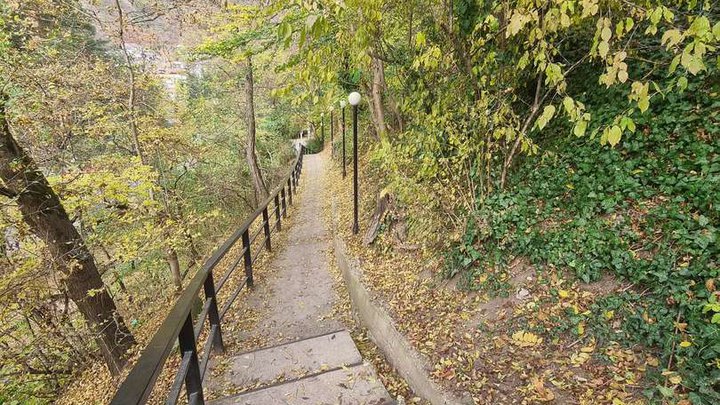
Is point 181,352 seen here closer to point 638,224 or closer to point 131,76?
point 638,224

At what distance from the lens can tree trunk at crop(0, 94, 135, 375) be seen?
4793mm

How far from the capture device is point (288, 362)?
345 cm

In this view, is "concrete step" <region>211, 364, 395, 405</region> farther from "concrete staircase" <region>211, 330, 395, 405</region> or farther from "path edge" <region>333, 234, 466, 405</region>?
"path edge" <region>333, 234, 466, 405</region>

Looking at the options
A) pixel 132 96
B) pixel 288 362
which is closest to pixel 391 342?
→ pixel 288 362

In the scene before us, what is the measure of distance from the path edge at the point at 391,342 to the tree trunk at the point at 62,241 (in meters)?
3.82

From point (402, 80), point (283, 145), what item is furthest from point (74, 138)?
point (283, 145)

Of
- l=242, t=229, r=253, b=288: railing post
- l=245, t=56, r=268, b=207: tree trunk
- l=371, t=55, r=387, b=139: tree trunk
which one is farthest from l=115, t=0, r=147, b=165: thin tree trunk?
l=371, t=55, r=387, b=139: tree trunk

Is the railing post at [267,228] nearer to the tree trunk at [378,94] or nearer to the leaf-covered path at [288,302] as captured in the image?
the leaf-covered path at [288,302]

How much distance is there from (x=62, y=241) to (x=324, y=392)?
479 centimetres

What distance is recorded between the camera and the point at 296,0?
7.18ft

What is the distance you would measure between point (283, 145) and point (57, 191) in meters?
16.5

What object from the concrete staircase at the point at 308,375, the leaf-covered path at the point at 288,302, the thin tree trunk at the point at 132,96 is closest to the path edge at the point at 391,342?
the concrete staircase at the point at 308,375

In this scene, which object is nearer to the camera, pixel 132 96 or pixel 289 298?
pixel 289 298

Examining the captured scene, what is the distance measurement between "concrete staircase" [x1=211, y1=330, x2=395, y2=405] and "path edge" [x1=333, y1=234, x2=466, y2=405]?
295 millimetres
